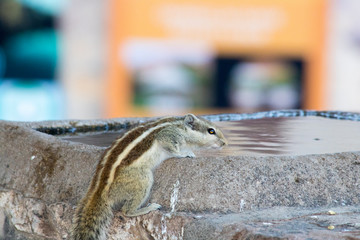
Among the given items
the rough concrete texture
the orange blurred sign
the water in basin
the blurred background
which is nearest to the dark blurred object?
the blurred background

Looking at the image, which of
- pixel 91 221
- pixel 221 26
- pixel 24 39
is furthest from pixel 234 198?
pixel 24 39

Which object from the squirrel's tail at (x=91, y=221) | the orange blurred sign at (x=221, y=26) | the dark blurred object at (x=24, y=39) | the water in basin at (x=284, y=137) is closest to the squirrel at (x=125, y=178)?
the squirrel's tail at (x=91, y=221)

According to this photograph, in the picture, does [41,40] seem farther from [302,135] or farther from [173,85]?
[302,135]

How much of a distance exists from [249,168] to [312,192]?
335 mm

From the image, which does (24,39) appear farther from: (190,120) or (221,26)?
(190,120)

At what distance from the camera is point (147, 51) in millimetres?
11070

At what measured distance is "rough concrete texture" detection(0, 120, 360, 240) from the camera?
3.24m

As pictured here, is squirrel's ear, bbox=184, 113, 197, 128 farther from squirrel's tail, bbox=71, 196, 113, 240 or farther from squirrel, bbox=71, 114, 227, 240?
squirrel's tail, bbox=71, 196, 113, 240

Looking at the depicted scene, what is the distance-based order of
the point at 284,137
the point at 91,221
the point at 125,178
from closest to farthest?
the point at 91,221, the point at 125,178, the point at 284,137

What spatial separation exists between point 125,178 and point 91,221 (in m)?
0.27

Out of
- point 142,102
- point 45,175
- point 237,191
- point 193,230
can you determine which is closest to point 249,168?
point 237,191

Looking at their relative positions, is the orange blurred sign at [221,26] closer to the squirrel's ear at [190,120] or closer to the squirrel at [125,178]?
the squirrel's ear at [190,120]

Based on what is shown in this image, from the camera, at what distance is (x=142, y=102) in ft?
36.7

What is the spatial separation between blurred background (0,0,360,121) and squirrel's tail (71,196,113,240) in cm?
754
